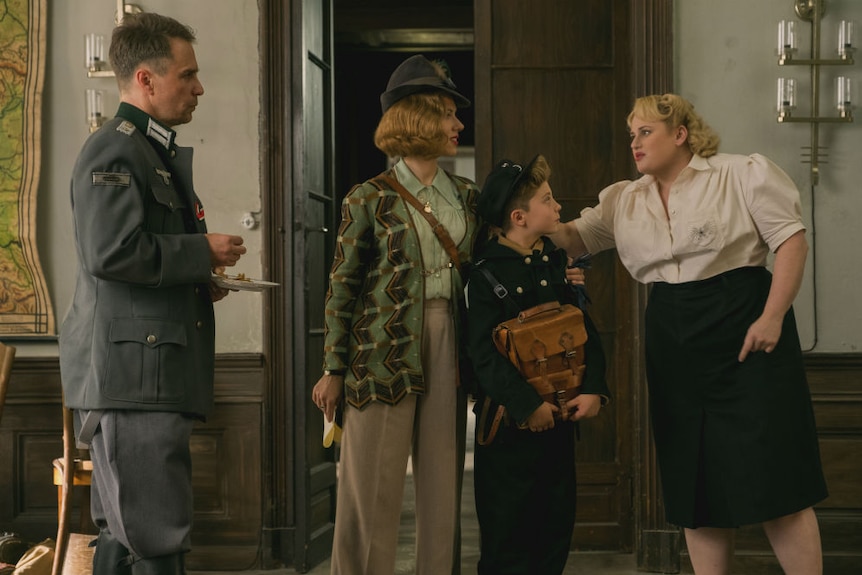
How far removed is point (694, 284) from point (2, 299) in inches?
119

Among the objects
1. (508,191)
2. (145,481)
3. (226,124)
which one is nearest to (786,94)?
(508,191)

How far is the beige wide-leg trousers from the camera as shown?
258cm

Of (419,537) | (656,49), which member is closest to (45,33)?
(656,49)

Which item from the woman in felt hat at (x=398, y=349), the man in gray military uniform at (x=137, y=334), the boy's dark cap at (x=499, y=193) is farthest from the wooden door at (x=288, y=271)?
the man in gray military uniform at (x=137, y=334)

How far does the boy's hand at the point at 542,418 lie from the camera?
8.16 ft

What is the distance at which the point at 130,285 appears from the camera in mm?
2152

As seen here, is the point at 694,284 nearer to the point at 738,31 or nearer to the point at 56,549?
the point at 738,31

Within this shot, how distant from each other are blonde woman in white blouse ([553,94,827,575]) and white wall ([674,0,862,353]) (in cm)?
136

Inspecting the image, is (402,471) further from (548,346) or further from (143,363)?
(143,363)

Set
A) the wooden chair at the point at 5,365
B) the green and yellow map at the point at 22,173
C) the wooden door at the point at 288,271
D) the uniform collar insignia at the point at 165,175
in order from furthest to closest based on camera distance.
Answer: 1. the green and yellow map at the point at 22,173
2. the wooden door at the point at 288,271
3. the wooden chair at the point at 5,365
4. the uniform collar insignia at the point at 165,175

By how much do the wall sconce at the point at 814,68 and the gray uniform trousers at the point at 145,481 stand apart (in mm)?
2807

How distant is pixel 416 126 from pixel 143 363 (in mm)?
958

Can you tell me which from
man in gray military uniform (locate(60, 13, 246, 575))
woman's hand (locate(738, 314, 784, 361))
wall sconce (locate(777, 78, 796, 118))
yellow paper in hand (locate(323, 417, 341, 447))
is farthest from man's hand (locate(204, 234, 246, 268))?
wall sconce (locate(777, 78, 796, 118))

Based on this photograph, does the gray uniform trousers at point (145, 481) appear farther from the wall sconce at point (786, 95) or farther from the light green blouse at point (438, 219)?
the wall sconce at point (786, 95)
